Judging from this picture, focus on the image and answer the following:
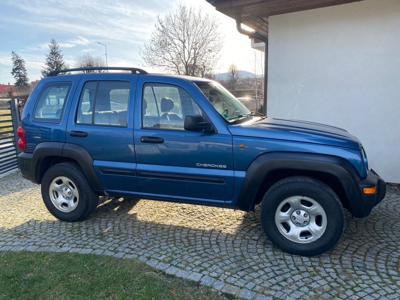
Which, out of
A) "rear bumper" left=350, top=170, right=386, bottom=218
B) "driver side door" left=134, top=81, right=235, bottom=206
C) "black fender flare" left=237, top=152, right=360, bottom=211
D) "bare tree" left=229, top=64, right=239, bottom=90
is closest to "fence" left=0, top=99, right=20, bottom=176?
"driver side door" left=134, top=81, right=235, bottom=206

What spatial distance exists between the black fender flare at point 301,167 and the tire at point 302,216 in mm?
161

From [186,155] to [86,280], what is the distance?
1.65m

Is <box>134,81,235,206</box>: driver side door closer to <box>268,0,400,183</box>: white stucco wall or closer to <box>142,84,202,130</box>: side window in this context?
<box>142,84,202,130</box>: side window

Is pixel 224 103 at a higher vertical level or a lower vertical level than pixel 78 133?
higher

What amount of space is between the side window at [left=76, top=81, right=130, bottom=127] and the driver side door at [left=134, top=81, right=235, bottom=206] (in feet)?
0.81

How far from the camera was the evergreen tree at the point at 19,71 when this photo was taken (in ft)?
209

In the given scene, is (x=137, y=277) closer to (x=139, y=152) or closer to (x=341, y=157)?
(x=139, y=152)

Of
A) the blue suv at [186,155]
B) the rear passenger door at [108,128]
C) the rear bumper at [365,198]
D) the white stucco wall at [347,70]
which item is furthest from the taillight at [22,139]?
the white stucco wall at [347,70]

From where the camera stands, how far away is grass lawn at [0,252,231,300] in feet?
9.54

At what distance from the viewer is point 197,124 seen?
3.52 meters

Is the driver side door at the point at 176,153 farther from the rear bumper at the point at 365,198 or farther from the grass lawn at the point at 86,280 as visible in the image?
the rear bumper at the point at 365,198

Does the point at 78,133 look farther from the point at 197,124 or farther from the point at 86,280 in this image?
the point at 86,280

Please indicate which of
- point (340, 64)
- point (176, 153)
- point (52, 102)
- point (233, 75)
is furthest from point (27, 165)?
point (233, 75)

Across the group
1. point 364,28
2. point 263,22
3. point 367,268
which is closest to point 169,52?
point 263,22
